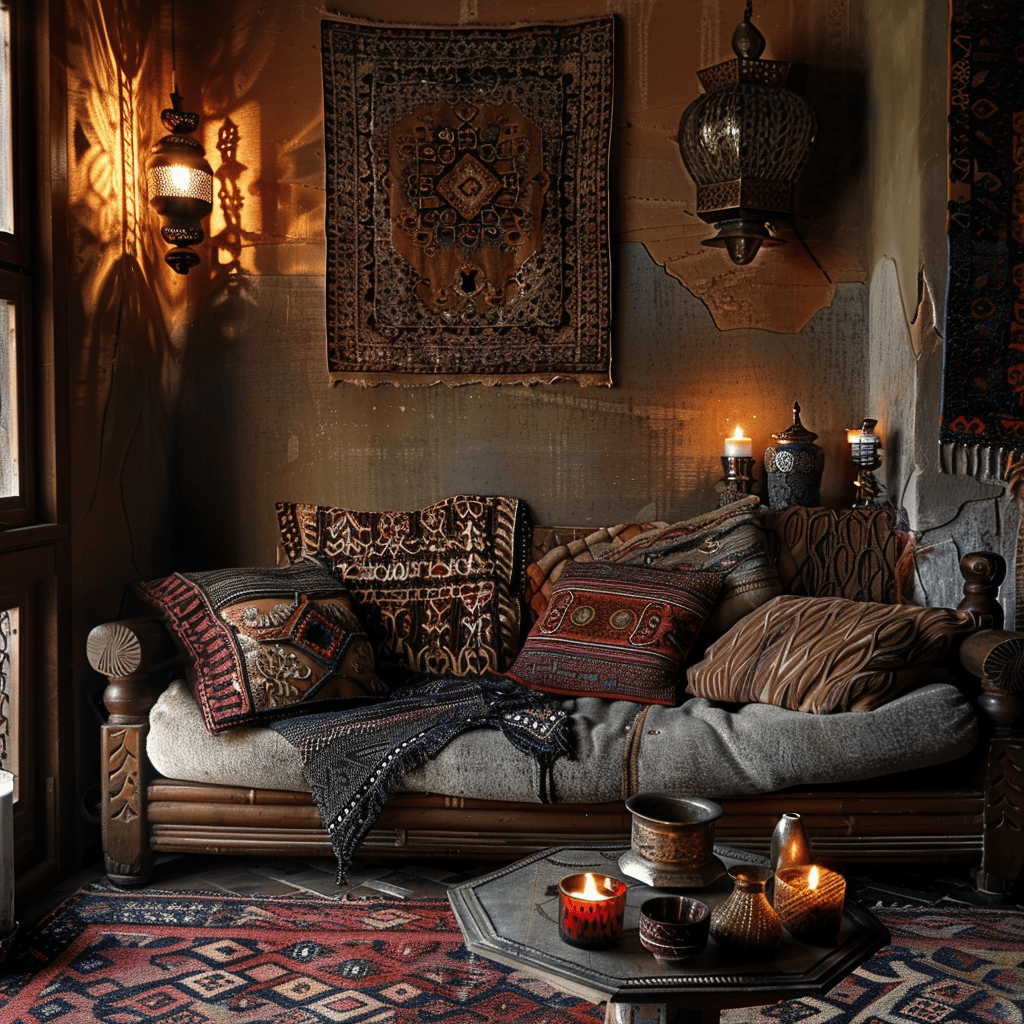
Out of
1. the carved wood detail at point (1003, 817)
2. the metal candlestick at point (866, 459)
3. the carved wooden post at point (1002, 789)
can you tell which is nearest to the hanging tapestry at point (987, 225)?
the metal candlestick at point (866, 459)

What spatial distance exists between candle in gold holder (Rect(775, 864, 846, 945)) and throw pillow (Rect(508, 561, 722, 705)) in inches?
52.0

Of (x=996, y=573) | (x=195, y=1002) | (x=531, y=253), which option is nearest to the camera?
(x=195, y=1002)

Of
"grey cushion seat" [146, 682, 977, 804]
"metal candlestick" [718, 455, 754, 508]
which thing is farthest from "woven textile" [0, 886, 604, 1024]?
"metal candlestick" [718, 455, 754, 508]

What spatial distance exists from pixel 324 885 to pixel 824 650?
1408 millimetres

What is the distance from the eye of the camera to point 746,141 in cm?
332

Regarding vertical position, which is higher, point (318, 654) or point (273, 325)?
point (273, 325)

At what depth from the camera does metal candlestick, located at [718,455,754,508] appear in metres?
3.54

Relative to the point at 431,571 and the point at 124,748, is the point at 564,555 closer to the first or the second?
the point at 431,571

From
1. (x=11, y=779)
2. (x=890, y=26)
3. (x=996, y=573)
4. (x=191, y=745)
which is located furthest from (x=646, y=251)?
(x=11, y=779)

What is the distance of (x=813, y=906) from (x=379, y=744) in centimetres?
132

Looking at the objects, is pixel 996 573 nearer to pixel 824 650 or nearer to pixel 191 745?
pixel 824 650

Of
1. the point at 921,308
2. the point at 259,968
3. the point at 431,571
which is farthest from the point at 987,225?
the point at 259,968

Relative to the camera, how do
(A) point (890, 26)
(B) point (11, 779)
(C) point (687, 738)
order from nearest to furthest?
1. (B) point (11, 779)
2. (C) point (687, 738)
3. (A) point (890, 26)

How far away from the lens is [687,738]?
262 centimetres
